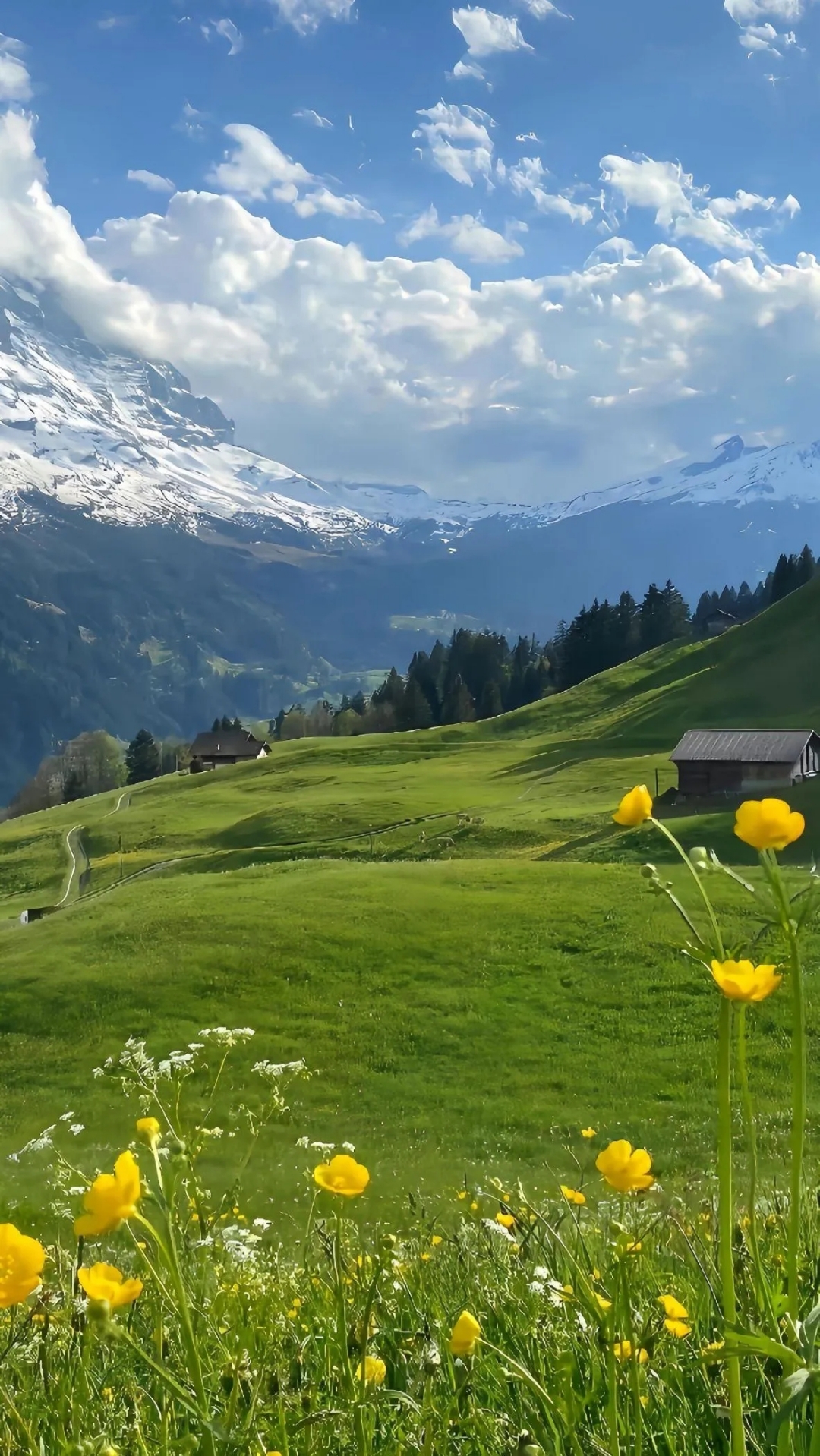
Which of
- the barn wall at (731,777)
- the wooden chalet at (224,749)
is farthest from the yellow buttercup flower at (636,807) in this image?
the wooden chalet at (224,749)

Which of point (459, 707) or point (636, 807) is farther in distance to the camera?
point (459, 707)

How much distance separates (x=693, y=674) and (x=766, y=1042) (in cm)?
8449

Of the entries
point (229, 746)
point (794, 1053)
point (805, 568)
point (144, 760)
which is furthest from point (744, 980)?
point (805, 568)

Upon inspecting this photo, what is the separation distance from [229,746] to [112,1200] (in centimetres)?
12079

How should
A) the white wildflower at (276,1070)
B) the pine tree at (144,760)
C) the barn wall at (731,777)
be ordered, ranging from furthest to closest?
the pine tree at (144,760)
the barn wall at (731,777)
the white wildflower at (276,1070)

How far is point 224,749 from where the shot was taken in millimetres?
120562

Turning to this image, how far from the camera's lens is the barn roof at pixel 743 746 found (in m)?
58.1

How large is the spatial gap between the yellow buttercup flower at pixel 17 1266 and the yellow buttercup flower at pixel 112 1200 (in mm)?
128

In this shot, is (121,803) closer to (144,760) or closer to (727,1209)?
(144,760)

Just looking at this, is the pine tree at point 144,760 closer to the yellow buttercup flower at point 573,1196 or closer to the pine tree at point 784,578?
the pine tree at point 784,578

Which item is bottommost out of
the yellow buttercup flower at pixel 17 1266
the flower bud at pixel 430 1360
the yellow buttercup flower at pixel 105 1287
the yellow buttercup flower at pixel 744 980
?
the flower bud at pixel 430 1360

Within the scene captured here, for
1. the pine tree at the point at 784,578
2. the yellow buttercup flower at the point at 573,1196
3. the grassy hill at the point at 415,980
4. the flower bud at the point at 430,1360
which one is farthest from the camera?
the pine tree at the point at 784,578

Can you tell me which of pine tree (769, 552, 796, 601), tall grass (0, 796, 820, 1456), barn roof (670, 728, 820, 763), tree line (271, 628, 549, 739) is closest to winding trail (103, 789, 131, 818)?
tree line (271, 628, 549, 739)

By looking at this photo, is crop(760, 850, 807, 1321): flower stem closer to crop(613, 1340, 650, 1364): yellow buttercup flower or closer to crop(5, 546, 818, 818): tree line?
crop(613, 1340, 650, 1364): yellow buttercup flower
